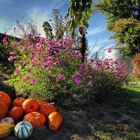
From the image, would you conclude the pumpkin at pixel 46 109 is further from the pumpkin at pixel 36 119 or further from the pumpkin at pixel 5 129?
the pumpkin at pixel 5 129

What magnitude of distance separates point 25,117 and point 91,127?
1.22m

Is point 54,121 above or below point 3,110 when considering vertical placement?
below

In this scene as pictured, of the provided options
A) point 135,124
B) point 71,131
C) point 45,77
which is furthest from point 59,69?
point 135,124

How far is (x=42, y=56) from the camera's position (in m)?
5.27

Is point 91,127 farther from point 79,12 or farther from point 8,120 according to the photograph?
point 79,12

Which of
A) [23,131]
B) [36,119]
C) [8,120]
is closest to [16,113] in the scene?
[8,120]

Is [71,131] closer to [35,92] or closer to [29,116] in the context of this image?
[29,116]

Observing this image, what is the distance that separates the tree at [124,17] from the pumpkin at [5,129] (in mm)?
25723

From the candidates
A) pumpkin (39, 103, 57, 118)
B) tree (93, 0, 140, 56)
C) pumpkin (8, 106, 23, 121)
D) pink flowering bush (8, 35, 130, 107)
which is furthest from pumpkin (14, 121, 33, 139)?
tree (93, 0, 140, 56)

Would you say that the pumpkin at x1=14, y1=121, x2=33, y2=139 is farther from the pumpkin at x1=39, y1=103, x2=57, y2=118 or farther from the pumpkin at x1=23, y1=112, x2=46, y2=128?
the pumpkin at x1=39, y1=103, x2=57, y2=118

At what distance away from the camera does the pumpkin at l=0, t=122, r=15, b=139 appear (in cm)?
372

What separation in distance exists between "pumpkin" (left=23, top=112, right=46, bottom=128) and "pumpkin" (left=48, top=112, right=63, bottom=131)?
126mm

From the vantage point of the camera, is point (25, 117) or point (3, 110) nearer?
point (25, 117)

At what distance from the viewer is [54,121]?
4.09 m
